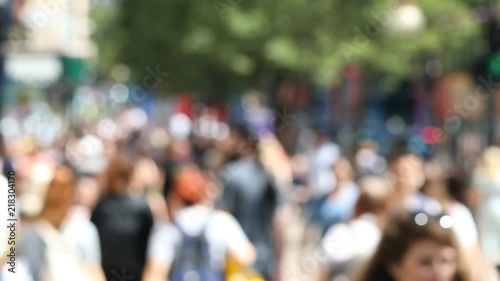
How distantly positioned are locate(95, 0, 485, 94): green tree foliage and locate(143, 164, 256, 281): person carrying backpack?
14722 mm

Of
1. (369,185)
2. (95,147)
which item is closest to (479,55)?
(95,147)

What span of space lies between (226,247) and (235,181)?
268 centimetres

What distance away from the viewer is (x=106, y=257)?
7.74m

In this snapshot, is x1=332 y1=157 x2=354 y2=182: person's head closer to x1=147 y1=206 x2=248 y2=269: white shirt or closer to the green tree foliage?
x1=147 y1=206 x2=248 y2=269: white shirt

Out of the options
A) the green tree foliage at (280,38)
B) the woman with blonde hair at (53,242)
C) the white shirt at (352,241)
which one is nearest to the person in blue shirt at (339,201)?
the white shirt at (352,241)

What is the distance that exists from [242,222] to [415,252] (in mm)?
5922

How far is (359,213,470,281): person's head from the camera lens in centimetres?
415

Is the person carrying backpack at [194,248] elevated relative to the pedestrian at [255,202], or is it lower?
elevated

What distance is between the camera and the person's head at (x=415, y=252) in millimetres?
4148

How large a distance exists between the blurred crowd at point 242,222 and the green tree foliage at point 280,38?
459 inches

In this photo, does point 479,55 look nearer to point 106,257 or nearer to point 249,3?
point 249,3

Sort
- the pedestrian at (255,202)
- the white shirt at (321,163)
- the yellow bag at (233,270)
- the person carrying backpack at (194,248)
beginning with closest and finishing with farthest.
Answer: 1. the person carrying backpack at (194,248)
2. the yellow bag at (233,270)
3. the pedestrian at (255,202)
4. the white shirt at (321,163)

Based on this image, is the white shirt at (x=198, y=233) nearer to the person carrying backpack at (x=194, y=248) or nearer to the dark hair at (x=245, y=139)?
the person carrying backpack at (x=194, y=248)

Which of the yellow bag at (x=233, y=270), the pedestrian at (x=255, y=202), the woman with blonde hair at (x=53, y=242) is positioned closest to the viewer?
the woman with blonde hair at (x=53, y=242)
